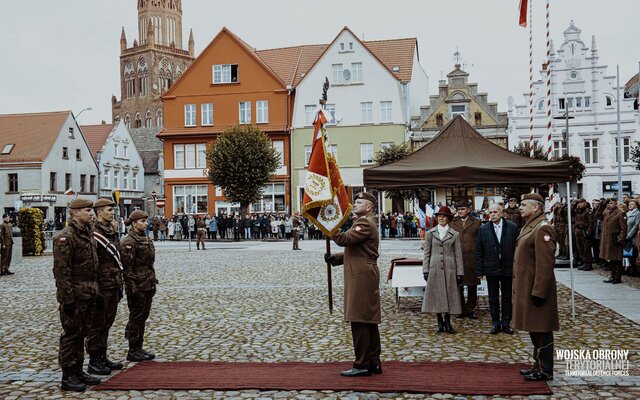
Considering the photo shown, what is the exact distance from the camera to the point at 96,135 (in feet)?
221

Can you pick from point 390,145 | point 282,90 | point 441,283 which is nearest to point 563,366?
point 441,283

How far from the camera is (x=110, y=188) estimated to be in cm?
6475

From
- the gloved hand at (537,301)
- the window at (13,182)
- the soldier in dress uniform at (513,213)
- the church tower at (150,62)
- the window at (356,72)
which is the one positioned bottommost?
the gloved hand at (537,301)

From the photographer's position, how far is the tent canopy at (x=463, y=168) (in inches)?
444

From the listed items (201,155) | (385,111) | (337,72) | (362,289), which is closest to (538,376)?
(362,289)

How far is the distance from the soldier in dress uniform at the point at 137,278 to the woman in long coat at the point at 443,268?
397cm

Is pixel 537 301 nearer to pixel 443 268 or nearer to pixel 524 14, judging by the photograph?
pixel 443 268

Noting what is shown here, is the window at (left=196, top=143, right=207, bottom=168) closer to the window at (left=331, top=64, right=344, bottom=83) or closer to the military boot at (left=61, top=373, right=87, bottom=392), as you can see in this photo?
the window at (left=331, top=64, right=344, bottom=83)

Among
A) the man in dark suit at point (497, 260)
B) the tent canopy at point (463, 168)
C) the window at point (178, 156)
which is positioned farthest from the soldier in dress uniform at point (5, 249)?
the window at point (178, 156)

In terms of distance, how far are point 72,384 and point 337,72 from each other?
45.7m

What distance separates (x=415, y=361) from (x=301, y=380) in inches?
61.6

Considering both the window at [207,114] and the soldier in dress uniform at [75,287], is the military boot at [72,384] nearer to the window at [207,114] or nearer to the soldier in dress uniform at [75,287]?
the soldier in dress uniform at [75,287]

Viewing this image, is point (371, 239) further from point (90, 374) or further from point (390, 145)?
point (390, 145)

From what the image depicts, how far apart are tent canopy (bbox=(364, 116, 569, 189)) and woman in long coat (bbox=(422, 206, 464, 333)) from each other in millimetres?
1670
